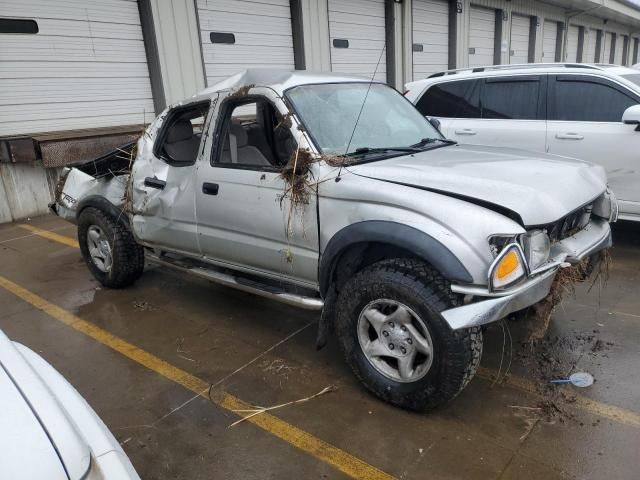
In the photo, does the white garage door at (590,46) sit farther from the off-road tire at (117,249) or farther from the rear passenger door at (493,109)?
the off-road tire at (117,249)

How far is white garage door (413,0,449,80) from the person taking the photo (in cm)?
1528

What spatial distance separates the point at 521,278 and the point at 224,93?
247cm

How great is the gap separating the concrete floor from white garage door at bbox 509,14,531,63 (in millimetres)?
17590

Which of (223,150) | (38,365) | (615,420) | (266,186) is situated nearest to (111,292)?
(223,150)

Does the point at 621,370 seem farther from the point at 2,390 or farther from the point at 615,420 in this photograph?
the point at 2,390

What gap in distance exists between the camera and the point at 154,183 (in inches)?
168

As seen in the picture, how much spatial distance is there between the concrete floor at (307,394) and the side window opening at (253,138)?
1.33 meters

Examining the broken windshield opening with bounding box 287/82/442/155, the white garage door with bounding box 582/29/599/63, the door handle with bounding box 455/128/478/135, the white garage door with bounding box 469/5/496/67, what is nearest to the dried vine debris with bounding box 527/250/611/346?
the broken windshield opening with bounding box 287/82/442/155

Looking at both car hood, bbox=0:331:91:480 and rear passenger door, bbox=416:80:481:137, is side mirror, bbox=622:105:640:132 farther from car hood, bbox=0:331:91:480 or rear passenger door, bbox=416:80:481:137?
car hood, bbox=0:331:91:480

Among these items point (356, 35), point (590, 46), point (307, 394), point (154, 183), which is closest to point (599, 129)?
point (307, 394)

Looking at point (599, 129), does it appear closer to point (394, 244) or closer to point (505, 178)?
point (505, 178)

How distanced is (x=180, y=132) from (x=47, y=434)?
3334 millimetres

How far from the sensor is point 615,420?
9.20 ft

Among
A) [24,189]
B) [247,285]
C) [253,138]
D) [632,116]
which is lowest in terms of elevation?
[247,285]
